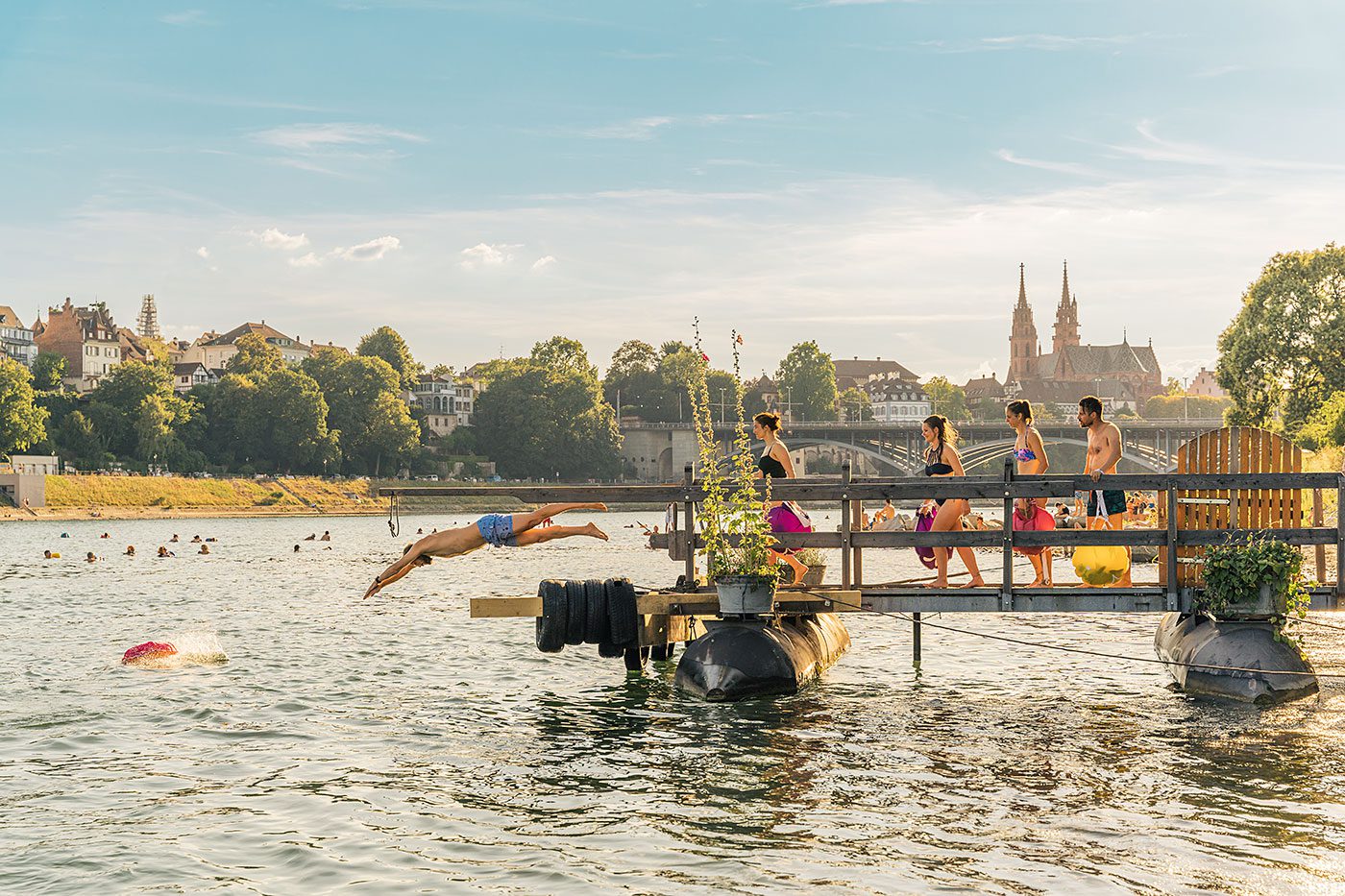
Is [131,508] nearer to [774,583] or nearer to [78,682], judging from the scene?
[78,682]

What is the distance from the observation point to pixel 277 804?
12.5 metres

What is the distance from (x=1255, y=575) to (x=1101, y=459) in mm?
2223

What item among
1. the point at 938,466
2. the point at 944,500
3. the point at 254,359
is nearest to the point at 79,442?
the point at 254,359

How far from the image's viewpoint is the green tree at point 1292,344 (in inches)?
2869

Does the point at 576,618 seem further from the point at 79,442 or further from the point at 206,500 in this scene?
the point at 79,442

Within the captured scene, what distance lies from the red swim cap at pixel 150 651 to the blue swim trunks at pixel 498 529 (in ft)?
31.6

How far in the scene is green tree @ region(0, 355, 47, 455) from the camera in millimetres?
130000

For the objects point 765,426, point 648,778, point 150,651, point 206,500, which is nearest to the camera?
point 648,778

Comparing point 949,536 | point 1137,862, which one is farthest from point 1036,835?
point 949,536

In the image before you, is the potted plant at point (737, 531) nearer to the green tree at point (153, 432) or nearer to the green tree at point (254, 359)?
the green tree at point (153, 432)

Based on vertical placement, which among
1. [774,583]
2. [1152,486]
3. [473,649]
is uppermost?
[1152,486]

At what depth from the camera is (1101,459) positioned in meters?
17.2

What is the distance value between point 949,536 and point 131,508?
383ft

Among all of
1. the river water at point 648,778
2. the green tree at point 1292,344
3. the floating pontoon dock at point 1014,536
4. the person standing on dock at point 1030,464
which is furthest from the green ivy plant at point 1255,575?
the green tree at point 1292,344
